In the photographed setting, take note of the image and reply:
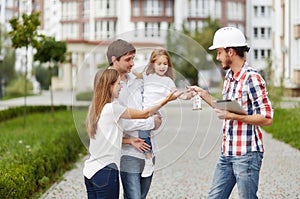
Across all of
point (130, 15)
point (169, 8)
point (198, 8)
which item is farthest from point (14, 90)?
point (198, 8)

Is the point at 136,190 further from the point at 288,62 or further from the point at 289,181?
the point at 288,62

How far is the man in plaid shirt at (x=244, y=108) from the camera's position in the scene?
429cm

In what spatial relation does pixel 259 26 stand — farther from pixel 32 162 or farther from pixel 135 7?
pixel 32 162

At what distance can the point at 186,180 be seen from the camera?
9117 mm

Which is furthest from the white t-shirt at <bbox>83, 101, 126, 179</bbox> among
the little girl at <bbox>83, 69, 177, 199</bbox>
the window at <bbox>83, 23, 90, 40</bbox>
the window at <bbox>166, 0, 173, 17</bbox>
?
the window at <bbox>83, 23, 90, 40</bbox>

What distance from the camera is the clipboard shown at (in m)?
4.20

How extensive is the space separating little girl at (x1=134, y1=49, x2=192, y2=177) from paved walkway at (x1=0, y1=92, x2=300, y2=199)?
0.13 meters

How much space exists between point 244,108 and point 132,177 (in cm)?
101

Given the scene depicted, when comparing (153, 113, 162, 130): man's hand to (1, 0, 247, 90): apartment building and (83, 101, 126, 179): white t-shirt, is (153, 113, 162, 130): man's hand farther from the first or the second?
(1, 0, 247, 90): apartment building

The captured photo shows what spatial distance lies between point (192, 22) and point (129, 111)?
2298 inches

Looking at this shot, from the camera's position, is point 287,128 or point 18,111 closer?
point 287,128

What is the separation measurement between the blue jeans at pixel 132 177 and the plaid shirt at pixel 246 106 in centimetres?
68

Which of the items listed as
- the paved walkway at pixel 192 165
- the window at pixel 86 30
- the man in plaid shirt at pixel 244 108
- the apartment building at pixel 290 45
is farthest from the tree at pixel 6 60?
the man in plaid shirt at pixel 244 108

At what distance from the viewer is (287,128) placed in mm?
15828
